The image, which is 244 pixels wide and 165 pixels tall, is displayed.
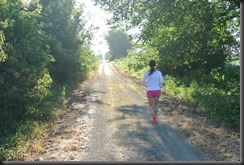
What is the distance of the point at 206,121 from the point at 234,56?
1433 cm

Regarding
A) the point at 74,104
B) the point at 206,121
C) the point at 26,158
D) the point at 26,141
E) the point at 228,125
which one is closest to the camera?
the point at 26,158

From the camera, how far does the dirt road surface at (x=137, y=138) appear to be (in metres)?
6.53

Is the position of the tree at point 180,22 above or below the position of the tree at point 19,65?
above

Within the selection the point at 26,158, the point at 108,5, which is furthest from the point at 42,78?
the point at 108,5

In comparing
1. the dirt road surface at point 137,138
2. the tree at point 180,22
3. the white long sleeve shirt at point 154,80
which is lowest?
the dirt road surface at point 137,138

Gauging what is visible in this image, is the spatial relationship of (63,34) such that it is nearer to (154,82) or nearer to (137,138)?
(154,82)

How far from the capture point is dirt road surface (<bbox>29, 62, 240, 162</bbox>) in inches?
257

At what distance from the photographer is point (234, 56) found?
22.3m

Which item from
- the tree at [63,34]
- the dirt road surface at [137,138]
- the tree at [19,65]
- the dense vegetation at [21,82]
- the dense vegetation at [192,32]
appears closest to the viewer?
the dirt road surface at [137,138]

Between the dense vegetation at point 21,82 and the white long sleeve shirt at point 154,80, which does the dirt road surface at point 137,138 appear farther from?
the white long sleeve shirt at point 154,80

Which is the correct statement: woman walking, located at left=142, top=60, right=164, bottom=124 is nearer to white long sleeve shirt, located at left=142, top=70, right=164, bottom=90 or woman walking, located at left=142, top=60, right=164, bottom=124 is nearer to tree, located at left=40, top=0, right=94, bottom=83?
white long sleeve shirt, located at left=142, top=70, right=164, bottom=90

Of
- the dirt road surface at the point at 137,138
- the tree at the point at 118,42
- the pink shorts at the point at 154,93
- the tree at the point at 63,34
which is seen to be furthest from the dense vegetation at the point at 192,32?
the tree at the point at 118,42

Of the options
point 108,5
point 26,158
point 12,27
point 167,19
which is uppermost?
point 108,5

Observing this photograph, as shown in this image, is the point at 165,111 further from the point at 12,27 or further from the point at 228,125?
the point at 12,27
